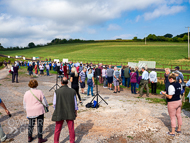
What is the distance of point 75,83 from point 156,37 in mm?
111883

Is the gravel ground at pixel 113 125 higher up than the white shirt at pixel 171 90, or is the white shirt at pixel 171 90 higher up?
the white shirt at pixel 171 90

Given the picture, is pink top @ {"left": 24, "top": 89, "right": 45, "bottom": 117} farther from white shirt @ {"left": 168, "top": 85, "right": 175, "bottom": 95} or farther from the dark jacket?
white shirt @ {"left": 168, "top": 85, "right": 175, "bottom": 95}

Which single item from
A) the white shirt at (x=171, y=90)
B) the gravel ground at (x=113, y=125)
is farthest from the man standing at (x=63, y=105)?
the white shirt at (x=171, y=90)

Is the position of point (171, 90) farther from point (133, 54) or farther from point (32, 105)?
point (133, 54)

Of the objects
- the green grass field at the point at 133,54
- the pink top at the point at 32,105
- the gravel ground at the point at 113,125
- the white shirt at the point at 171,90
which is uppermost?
the green grass field at the point at 133,54

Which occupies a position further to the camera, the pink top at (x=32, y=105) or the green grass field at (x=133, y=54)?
the green grass field at (x=133, y=54)

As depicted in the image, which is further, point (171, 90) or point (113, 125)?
point (113, 125)

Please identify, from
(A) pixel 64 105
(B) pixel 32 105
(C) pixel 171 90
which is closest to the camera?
(A) pixel 64 105

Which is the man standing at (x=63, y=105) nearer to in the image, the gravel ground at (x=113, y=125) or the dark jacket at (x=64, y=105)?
the dark jacket at (x=64, y=105)

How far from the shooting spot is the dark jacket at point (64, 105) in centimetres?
420

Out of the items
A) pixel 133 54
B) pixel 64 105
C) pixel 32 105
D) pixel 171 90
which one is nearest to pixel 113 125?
pixel 171 90

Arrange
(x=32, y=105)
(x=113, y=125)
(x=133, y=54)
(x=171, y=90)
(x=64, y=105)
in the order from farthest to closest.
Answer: (x=133, y=54) < (x=113, y=125) < (x=171, y=90) < (x=32, y=105) < (x=64, y=105)

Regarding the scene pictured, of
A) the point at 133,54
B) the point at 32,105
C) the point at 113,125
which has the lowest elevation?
the point at 113,125

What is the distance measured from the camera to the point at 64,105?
4.25 metres
